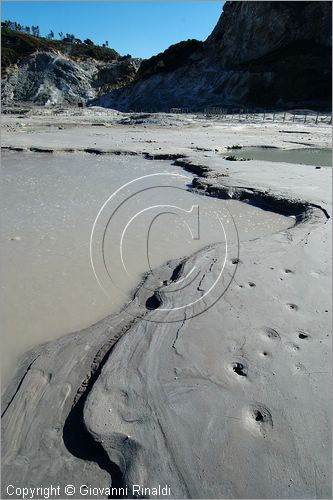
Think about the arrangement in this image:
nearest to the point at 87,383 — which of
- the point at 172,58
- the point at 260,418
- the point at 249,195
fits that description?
the point at 260,418

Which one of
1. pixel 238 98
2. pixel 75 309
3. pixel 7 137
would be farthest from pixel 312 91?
pixel 75 309

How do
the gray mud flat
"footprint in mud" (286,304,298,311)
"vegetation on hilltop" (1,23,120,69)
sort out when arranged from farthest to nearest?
"vegetation on hilltop" (1,23,120,69) → "footprint in mud" (286,304,298,311) → the gray mud flat

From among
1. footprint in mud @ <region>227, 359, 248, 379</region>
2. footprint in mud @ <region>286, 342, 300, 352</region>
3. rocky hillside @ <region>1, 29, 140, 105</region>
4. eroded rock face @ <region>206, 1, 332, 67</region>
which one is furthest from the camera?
rocky hillside @ <region>1, 29, 140, 105</region>

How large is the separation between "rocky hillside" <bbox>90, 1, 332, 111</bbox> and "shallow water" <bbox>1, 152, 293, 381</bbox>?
1178 inches

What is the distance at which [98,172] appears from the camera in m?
8.97

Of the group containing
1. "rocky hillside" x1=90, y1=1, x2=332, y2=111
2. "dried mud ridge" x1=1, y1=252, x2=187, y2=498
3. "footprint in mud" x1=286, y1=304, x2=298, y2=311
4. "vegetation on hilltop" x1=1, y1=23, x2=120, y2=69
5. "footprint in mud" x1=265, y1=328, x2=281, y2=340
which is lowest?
"dried mud ridge" x1=1, y1=252, x2=187, y2=498

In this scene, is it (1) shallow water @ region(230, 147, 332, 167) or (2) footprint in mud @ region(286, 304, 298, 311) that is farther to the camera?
(1) shallow water @ region(230, 147, 332, 167)

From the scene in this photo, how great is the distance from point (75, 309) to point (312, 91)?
36.6m

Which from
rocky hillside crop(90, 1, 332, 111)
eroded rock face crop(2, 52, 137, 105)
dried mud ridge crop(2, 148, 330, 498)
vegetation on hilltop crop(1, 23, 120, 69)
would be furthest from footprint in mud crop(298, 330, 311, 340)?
vegetation on hilltop crop(1, 23, 120, 69)

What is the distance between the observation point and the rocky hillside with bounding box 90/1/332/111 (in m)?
33.9

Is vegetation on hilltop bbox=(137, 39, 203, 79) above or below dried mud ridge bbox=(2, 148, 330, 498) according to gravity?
above

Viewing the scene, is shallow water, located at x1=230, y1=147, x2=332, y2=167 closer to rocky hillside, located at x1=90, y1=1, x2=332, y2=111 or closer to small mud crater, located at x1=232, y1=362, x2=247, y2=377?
small mud crater, located at x1=232, y1=362, x2=247, y2=377

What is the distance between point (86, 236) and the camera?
16.7 ft

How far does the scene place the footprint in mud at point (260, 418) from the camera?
207 centimetres
